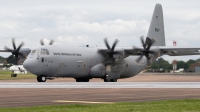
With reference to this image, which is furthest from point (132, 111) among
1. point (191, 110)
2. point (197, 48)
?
point (197, 48)

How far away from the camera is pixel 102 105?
19609mm

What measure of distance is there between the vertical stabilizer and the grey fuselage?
238 inches

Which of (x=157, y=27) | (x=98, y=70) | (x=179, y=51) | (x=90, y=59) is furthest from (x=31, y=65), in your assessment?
(x=157, y=27)

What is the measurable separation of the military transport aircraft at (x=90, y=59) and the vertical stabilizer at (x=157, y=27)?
4943mm

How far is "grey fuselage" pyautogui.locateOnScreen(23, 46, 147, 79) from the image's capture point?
5050cm

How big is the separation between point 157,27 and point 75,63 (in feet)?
58.2

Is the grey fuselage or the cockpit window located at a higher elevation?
the cockpit window

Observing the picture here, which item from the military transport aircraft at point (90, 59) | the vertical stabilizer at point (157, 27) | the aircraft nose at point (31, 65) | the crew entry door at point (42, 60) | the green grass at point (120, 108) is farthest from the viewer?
the vertical stabilizer at point (157, 27)

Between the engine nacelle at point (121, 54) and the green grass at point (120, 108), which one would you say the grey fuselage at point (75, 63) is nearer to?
the engine nacelle at point (121, 54)

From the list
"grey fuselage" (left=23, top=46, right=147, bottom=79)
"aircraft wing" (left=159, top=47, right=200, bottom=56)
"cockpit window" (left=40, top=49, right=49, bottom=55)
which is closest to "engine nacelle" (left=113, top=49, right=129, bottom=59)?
"grey fuselage" (left=23, top=46, right=147, bottom=79)

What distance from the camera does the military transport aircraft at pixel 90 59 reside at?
50938 mm

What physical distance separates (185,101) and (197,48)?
33794 mm

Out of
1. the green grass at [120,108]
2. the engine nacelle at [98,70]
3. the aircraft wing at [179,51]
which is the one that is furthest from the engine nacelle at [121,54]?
the green grass at [120,108]

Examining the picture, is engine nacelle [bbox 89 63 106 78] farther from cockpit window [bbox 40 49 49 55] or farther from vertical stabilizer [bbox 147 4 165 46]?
vertical stabilizer [bbox 147 4 165 46]
